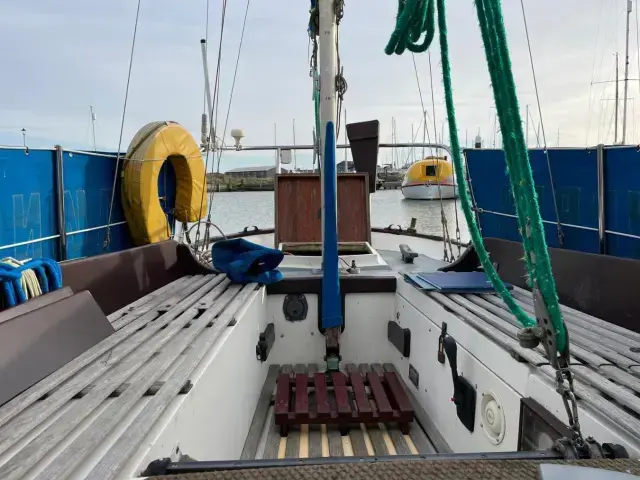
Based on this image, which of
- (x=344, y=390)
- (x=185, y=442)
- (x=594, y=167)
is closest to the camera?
(x=185, y=442)

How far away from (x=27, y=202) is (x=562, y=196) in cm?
447

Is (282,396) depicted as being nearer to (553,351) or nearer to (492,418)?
(492,418)

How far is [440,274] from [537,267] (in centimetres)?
217

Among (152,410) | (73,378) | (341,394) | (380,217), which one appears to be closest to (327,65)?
(341,394)

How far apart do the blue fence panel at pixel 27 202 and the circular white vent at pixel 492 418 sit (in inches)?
136

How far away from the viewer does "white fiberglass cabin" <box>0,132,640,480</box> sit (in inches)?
51.4

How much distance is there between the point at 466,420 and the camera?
92.3 inches

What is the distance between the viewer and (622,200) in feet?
10.6

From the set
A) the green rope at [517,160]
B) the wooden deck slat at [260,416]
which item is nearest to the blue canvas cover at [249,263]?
the wooden deck slat at [260,416]

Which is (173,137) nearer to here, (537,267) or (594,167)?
(594,167)

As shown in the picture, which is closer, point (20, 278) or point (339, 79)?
point (20, 278)

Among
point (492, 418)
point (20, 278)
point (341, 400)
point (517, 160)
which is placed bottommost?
point (341, 400)

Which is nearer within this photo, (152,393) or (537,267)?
(537,267)

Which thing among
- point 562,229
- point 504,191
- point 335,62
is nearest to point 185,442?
point 335,62
